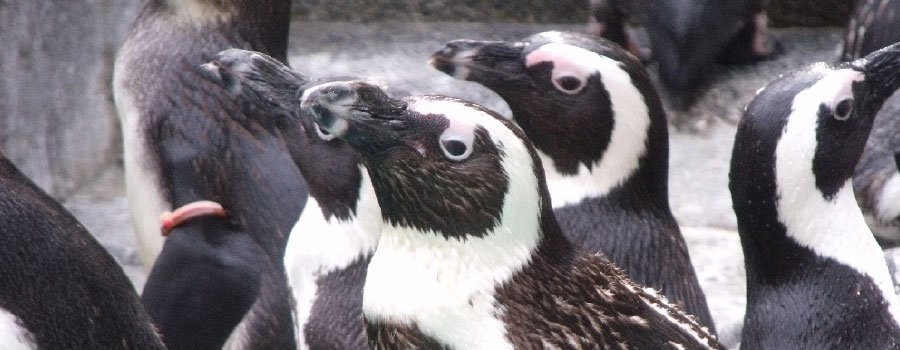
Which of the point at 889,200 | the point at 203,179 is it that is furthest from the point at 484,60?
the point at 889,200

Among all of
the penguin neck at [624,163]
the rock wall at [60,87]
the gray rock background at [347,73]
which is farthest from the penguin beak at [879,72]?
the rock wall at [60,87]

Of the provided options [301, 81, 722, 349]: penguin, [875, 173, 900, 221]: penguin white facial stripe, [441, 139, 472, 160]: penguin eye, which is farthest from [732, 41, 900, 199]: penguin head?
[875, 173, 900, 221]: penguin white facial stripe

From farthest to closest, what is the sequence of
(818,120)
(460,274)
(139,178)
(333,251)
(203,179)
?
(139,178) → (203,179) → (333,251) → (818,120) → (460,274)

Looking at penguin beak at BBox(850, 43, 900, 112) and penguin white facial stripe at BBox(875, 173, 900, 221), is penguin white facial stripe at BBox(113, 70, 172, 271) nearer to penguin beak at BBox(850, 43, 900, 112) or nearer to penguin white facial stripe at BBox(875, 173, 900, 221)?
penguin beak at BBox(850, 43, 900, 112)

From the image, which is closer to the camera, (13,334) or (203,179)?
(13,334)

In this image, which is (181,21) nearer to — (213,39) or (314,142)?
(213,39)

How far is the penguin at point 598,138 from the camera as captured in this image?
93.4 inches

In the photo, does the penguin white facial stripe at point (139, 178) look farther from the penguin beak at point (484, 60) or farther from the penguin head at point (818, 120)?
the penguin head at point (818, 120)

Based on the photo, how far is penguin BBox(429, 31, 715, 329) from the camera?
237 centimetres

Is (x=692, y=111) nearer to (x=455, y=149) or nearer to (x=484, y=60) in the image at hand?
(x=484, y=60)

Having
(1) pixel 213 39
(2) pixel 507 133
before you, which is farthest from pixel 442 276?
(1) pixel 213 39

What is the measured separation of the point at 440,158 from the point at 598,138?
2.62 ft

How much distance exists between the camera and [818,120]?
205cm

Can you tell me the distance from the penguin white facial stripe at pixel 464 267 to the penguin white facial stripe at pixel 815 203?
1.75 ft
